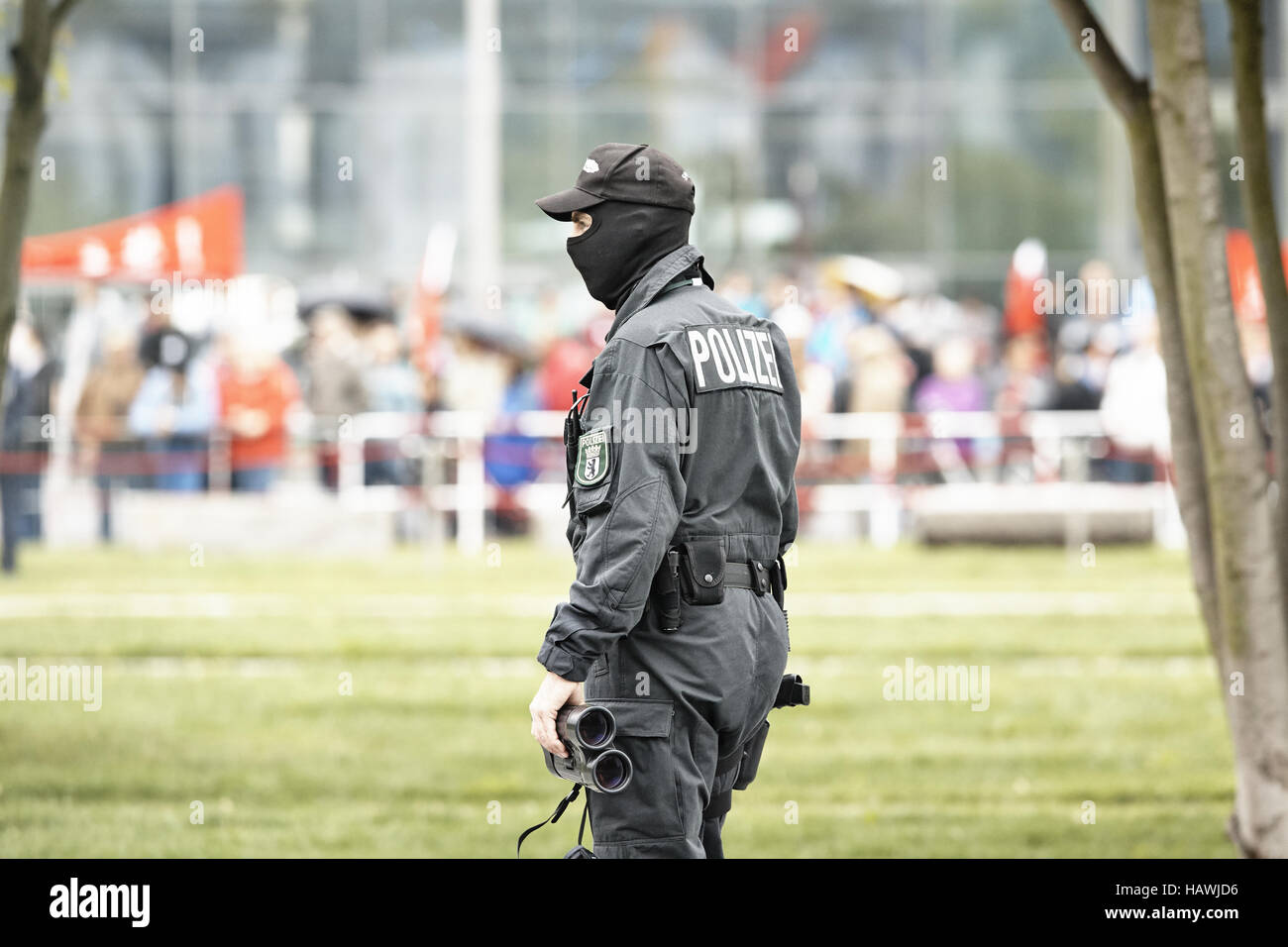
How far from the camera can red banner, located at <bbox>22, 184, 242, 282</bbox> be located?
19.9 meters

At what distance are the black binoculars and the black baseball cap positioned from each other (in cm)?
114

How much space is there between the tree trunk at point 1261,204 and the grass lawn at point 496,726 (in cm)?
158

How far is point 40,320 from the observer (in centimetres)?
2584

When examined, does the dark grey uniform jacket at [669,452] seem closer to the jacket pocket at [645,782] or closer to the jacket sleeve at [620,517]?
the jacket sleeve at [620,517]

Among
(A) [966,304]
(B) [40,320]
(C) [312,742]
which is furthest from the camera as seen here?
(B) [40,320]

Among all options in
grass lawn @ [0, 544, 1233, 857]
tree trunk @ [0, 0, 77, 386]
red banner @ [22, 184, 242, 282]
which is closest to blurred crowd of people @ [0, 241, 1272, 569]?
red banner @ [22, 184, 242, 282]

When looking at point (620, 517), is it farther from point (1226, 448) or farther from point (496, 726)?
point (496, 726)

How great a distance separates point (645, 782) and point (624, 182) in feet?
4.46

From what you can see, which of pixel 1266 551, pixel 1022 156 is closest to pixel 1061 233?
pixel 1022 156

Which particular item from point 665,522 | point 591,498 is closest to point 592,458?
point 591,498

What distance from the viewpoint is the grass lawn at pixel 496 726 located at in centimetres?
686
